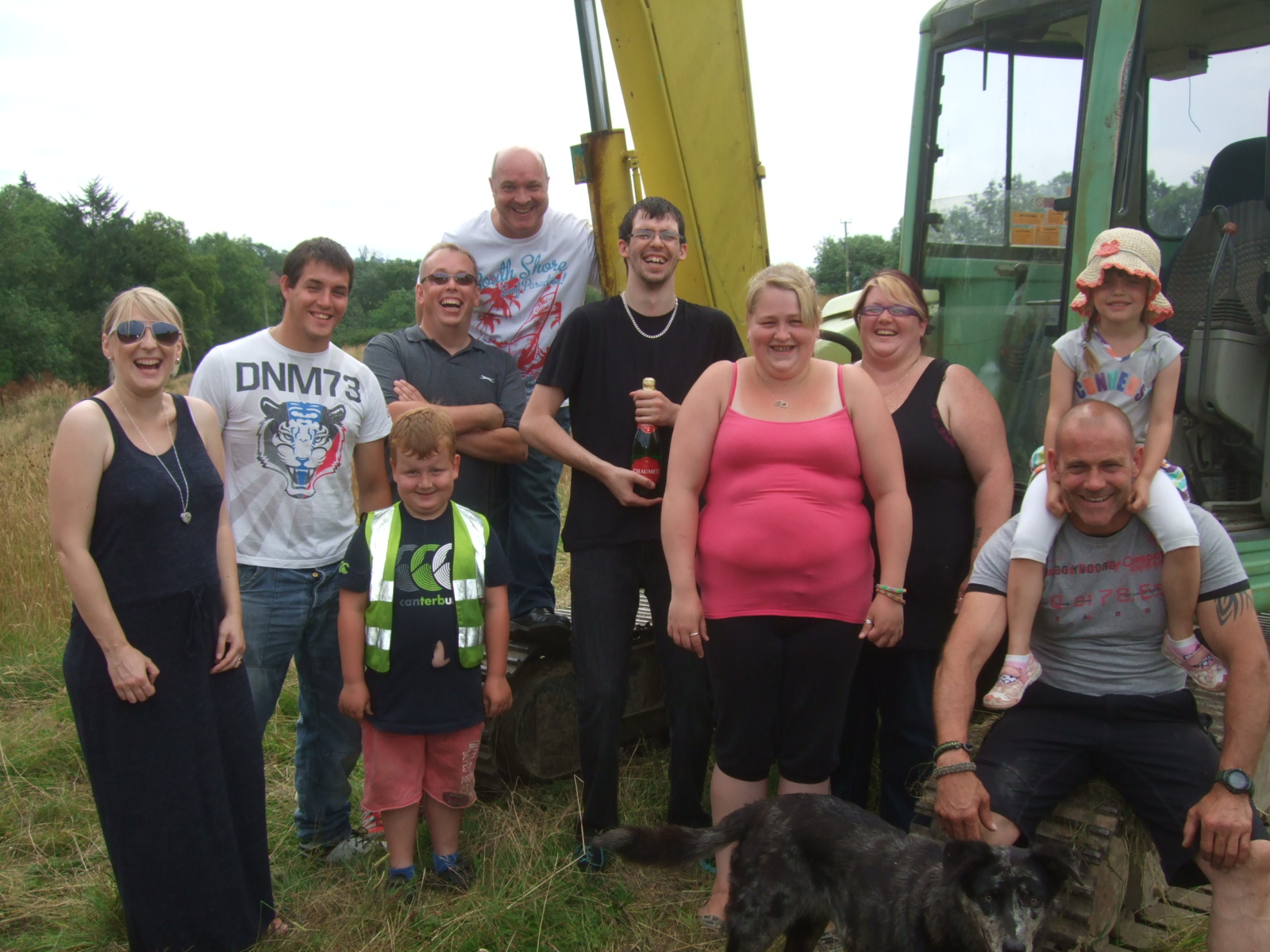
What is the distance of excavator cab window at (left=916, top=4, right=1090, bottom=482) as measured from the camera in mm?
3992

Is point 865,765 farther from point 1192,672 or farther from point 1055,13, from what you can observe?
point 1055,13

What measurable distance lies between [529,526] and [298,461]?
1179 mm

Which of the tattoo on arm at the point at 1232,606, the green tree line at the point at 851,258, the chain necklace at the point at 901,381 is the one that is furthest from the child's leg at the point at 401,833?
the green tree line at the point at 851,258

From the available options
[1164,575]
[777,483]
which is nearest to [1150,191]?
[1164,575]

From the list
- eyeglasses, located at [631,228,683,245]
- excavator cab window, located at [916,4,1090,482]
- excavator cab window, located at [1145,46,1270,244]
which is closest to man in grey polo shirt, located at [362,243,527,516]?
eyeglasses, located at [631,228,683,245]

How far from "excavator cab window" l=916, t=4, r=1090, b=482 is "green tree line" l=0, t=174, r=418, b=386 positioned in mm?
34732

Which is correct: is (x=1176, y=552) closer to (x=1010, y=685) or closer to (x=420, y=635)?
(x=1010, y=685)

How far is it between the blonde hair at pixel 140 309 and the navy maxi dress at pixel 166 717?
0.24 m

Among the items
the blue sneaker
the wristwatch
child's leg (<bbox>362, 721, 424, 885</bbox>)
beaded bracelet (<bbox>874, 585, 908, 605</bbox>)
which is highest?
beaded bracelet (<bbox>874, 585, 908, 605</bbox>)

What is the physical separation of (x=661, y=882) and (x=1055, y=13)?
11.4 ft

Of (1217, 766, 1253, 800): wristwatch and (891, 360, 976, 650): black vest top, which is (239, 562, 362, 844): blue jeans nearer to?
(891, 360, 976, 650): black vest top

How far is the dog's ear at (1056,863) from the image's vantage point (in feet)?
7.51

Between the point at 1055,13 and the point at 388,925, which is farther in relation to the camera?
the point at 1055,13

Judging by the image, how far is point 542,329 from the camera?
14.1 ft
